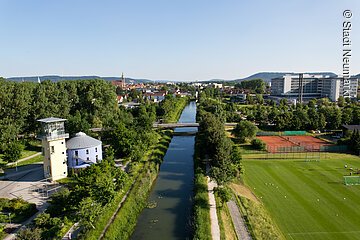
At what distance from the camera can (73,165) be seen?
3186cm

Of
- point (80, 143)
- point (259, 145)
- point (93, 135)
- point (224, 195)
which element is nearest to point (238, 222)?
point (224, 195)

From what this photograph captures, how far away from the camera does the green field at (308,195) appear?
21.0 metres

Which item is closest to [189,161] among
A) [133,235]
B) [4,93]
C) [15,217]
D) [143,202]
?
[143,202]

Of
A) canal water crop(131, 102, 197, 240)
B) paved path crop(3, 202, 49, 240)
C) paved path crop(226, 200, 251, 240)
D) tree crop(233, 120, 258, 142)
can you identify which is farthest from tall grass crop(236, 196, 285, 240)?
tree crop(233, 120, 258, 142)

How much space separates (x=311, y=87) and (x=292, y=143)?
91.6m

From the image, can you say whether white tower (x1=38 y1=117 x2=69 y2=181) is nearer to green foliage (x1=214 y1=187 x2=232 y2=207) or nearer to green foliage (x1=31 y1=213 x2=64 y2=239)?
green foliage (x1=31 y1=213 x2=64 y2=239)

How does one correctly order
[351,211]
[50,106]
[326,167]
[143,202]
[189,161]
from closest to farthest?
1. [351,211]
2. [143,202]
3. [326,167]
4. [189,161]
5. [50,106]

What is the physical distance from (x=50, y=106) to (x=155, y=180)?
2590cm

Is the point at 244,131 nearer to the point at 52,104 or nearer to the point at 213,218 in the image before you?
the point at 213,218

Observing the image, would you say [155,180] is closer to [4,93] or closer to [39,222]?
[39,222]

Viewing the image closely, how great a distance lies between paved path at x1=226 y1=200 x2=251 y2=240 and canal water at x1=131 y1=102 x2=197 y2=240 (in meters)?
3.38

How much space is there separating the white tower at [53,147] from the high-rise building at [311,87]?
10689cm

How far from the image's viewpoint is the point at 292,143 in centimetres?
4759

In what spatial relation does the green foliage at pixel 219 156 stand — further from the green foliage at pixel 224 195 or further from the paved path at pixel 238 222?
the paved path at pixel 238 222
